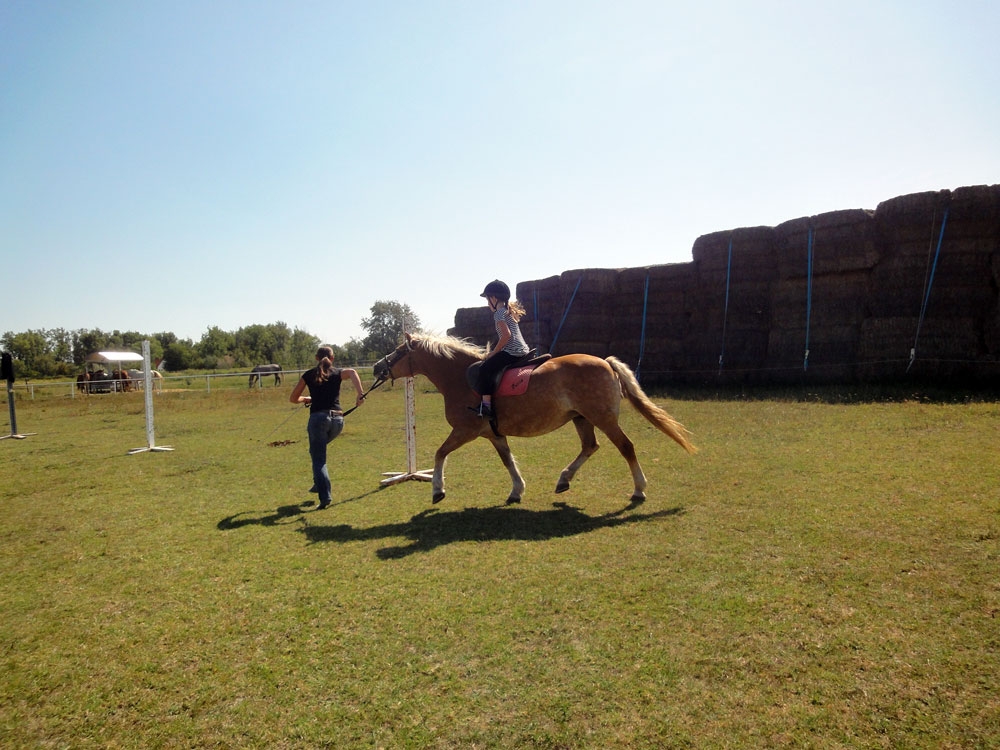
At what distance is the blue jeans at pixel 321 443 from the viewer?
6723mm

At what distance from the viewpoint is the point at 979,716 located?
7.80 ft

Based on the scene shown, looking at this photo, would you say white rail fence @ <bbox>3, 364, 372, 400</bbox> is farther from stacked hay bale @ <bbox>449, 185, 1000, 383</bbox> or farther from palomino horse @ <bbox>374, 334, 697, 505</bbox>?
palomino horse @ <bbox>374, 334, 697, 505</bbox>

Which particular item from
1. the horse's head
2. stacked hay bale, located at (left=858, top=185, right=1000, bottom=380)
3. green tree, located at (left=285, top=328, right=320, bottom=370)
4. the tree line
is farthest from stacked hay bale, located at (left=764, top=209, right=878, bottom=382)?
the tree line

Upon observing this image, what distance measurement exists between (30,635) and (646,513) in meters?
4.93

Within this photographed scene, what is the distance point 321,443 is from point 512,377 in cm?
246

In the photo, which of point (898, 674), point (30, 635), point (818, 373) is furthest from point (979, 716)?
point (818, 373)

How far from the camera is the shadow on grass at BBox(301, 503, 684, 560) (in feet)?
17.0

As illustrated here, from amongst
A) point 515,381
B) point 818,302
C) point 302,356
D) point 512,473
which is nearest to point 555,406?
point 515,381

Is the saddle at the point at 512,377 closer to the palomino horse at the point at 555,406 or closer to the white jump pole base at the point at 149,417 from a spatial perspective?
the palomino horse at the point at 555,406

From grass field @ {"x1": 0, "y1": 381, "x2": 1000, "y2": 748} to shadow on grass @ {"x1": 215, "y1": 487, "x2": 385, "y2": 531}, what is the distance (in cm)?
5

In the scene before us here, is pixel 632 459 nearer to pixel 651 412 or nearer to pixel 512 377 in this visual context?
pixel 651 412

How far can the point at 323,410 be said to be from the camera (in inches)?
273

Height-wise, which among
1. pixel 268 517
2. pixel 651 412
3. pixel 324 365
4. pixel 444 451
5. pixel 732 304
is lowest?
pixel 268 517

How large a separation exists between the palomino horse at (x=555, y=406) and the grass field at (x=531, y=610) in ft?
1.64
